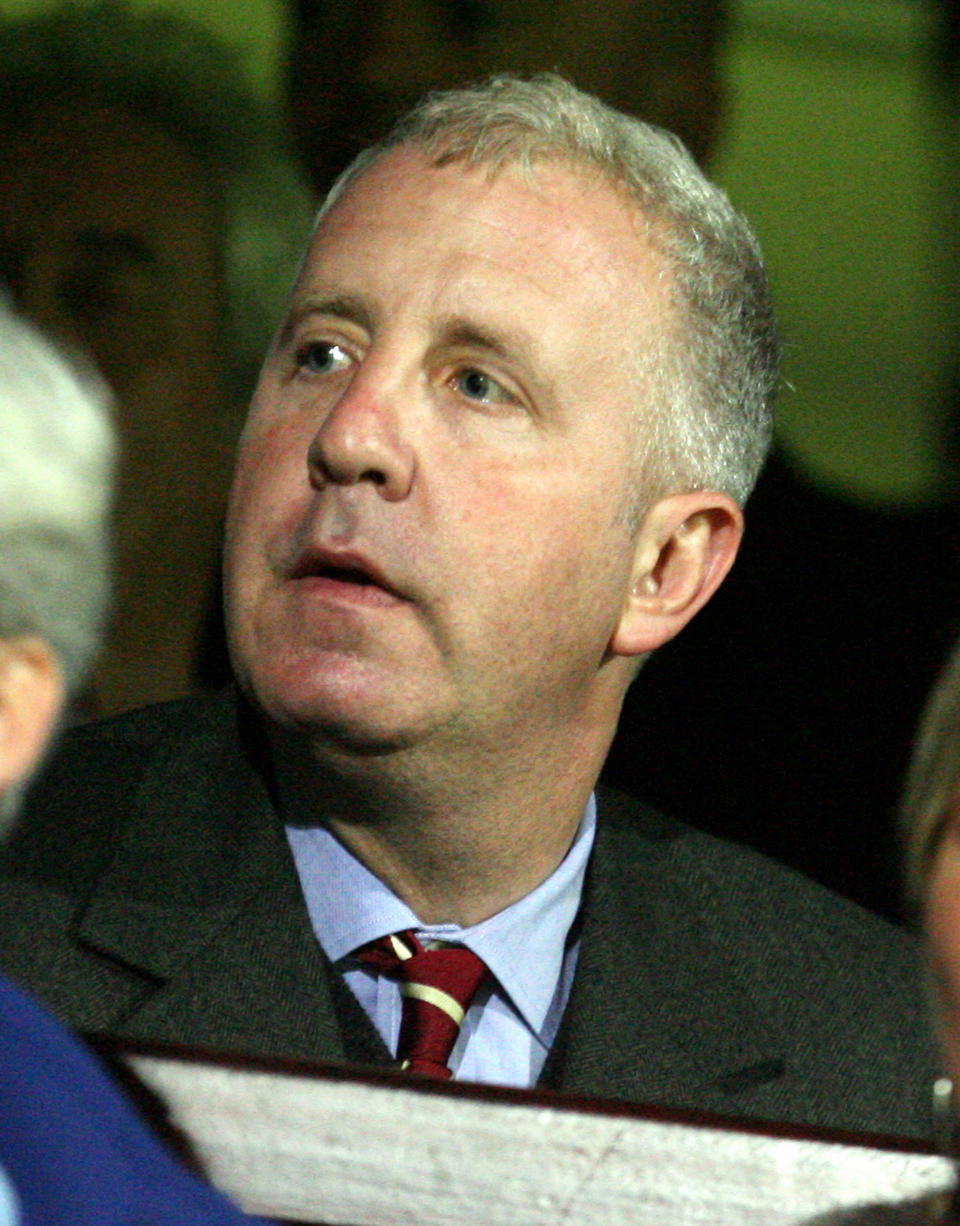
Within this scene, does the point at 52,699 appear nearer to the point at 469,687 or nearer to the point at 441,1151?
Answer: the point at 441,1151

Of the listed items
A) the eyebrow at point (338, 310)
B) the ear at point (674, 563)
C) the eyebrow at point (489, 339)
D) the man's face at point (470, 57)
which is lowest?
the ear at point (674, 563)

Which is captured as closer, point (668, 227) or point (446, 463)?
point (446, 463)

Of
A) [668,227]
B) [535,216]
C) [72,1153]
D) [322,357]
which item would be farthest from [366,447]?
[72,1153]

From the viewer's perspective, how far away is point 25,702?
1.10 meters

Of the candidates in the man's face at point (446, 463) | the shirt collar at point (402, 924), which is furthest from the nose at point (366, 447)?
the shirt collar at point (402, 924)

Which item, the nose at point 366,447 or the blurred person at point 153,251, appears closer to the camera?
the nose at point 366,447

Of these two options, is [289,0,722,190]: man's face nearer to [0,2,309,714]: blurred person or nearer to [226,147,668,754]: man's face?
[0,2,309,714]: blurred person

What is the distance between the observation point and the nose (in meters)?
1.71

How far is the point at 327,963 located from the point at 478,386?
20.4 inches

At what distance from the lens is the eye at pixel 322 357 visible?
6.07 feet

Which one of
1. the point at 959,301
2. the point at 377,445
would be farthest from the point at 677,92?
the point at 377,445

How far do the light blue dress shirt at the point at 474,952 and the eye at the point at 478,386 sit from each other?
0.41 meters

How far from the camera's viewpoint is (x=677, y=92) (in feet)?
8.09

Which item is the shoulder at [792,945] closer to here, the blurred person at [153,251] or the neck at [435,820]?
the neck at [435,820]
